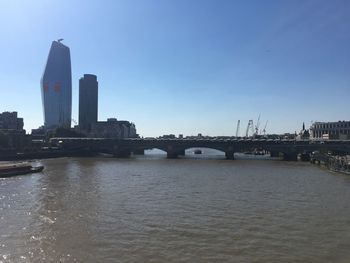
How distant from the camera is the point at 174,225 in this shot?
104 ft

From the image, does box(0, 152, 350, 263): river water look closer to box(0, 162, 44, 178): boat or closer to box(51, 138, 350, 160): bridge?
box(0, 162, 44, 178): boat

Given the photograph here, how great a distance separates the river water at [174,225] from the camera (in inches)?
968

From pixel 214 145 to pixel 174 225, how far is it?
126738 millimetres

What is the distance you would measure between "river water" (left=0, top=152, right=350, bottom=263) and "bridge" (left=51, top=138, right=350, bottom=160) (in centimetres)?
9472

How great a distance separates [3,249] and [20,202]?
1976cm

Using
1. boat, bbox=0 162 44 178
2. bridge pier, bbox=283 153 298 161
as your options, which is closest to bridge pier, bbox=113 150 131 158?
bridge pier, bbox=283 153 298 161

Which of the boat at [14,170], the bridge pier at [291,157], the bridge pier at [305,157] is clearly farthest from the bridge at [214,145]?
the boat at [14,170]

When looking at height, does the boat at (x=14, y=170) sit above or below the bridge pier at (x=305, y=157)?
below

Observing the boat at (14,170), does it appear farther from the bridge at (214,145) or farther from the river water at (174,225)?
the bridge at (214,145)

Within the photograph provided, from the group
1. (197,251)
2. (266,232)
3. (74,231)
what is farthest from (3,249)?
(266,232)

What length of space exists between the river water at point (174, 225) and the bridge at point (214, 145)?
94.7m

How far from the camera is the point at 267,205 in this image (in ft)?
137

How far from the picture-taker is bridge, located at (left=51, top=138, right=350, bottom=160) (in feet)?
479

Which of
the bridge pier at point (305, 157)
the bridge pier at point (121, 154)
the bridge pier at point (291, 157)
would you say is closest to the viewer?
the bridge pier at point (291, 157)
